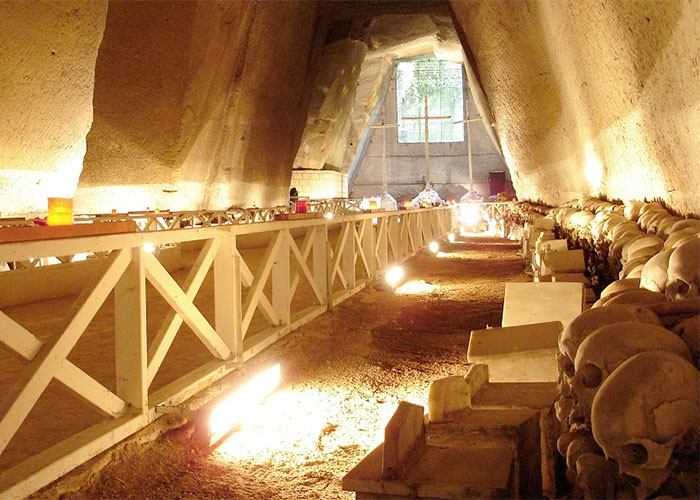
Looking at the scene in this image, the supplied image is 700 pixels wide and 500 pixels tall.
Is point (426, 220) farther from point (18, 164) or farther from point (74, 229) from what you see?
point (74, 229)

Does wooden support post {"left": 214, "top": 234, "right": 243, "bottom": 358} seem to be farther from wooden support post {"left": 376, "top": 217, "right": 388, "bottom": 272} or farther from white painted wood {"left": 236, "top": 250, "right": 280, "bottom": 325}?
wooden support post {"left": 376, "top": 217, "right": 388, "bottom": 272}

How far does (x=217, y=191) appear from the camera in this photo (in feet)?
49.0

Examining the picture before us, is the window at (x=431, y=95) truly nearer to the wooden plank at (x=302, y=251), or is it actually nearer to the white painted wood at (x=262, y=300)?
the wooden plank at (x=302, y=251)

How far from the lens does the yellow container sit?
9.88 feet

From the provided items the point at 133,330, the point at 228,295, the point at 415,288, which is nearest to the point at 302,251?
the point at 228,295

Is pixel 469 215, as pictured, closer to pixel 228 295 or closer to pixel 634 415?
pixel 228 295

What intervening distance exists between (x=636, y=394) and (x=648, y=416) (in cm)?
6

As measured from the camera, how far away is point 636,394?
4.66 ft

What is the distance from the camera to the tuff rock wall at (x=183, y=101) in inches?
415

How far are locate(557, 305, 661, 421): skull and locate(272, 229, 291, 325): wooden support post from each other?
111 inches

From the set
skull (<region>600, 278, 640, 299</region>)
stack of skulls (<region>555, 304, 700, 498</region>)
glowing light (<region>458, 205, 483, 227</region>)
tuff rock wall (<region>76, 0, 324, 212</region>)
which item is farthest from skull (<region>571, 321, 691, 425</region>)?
glowing light (<region>458, 205, 483, 227</region>)

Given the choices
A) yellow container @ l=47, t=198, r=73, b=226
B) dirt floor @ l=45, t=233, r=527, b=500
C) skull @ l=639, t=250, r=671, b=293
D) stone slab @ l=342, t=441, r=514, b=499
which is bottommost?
dirt floor @ l=45, t=233, r=527, b=500

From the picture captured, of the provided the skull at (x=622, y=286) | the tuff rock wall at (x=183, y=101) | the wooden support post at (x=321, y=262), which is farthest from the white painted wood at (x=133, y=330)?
the tuff rock wall at (x=183, y=101)

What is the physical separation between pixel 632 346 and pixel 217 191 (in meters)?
14.0
